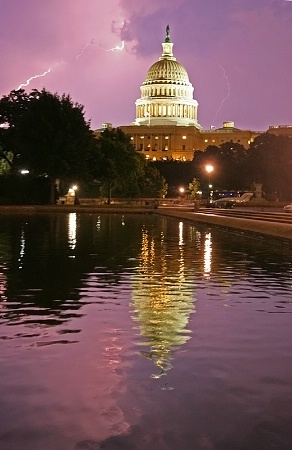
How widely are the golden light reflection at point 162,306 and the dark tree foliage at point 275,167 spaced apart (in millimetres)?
70693

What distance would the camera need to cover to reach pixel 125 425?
5.63 meters

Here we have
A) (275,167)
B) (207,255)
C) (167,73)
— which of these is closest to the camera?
(207,255)

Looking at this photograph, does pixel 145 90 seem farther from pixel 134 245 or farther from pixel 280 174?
pixel 134 245

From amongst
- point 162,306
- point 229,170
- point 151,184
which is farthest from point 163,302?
point 229,170

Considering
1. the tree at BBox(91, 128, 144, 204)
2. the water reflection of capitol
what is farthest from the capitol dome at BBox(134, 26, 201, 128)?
the water reflection of capitol

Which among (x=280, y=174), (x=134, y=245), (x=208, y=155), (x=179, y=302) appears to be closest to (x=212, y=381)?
(x=179, y=302)

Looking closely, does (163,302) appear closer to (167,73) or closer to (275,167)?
(275,167)

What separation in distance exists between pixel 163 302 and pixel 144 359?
154 inches

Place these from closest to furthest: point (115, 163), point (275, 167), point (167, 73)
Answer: point (115, 163)
point (275, 167)
point (167, 73)

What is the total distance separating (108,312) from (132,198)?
83.0m

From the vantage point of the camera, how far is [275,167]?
8875 centimetres

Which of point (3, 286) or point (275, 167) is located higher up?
A: point (275, 167)

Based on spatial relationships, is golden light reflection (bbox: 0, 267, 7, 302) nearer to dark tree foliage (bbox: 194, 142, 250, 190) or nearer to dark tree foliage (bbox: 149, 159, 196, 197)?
dark tree foliage (bbox: 194, 142, 250, 190)

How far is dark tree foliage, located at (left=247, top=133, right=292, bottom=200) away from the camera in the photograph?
88.3m
